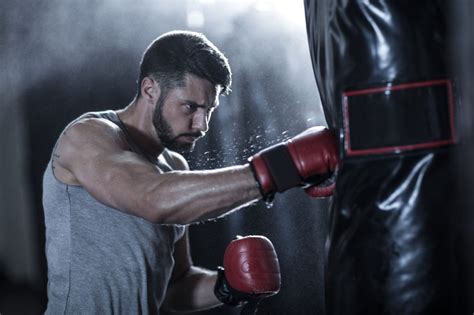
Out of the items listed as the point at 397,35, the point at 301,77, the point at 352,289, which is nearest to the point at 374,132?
the point at 397,35

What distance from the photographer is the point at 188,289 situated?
6.58 feet

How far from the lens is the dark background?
245cm

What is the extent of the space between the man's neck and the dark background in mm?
684

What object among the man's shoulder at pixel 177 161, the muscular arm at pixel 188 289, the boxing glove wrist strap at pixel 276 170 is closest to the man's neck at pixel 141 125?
the man's shoulder at pixel 177 161

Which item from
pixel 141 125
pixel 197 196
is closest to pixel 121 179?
pixel 197 196

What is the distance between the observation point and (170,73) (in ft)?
5.96

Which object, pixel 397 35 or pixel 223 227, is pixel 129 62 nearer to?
pixel 223 227

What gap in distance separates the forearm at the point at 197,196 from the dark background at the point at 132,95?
3.68 feet

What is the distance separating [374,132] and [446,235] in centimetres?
21

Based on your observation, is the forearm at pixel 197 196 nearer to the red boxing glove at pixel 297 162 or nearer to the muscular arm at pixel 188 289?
the red boxing glove at pixel 297 162

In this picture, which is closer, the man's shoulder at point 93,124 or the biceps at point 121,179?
the biceps at point 121,179

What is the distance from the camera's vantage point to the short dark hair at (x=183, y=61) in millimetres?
1806

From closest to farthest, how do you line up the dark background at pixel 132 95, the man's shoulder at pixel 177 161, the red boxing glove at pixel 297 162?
the red boxing glove at pixel 297 162
the man's shoulder at pixel 177 161
the dark background at pixel 132 95

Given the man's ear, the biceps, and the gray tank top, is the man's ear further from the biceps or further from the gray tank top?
the biceps
